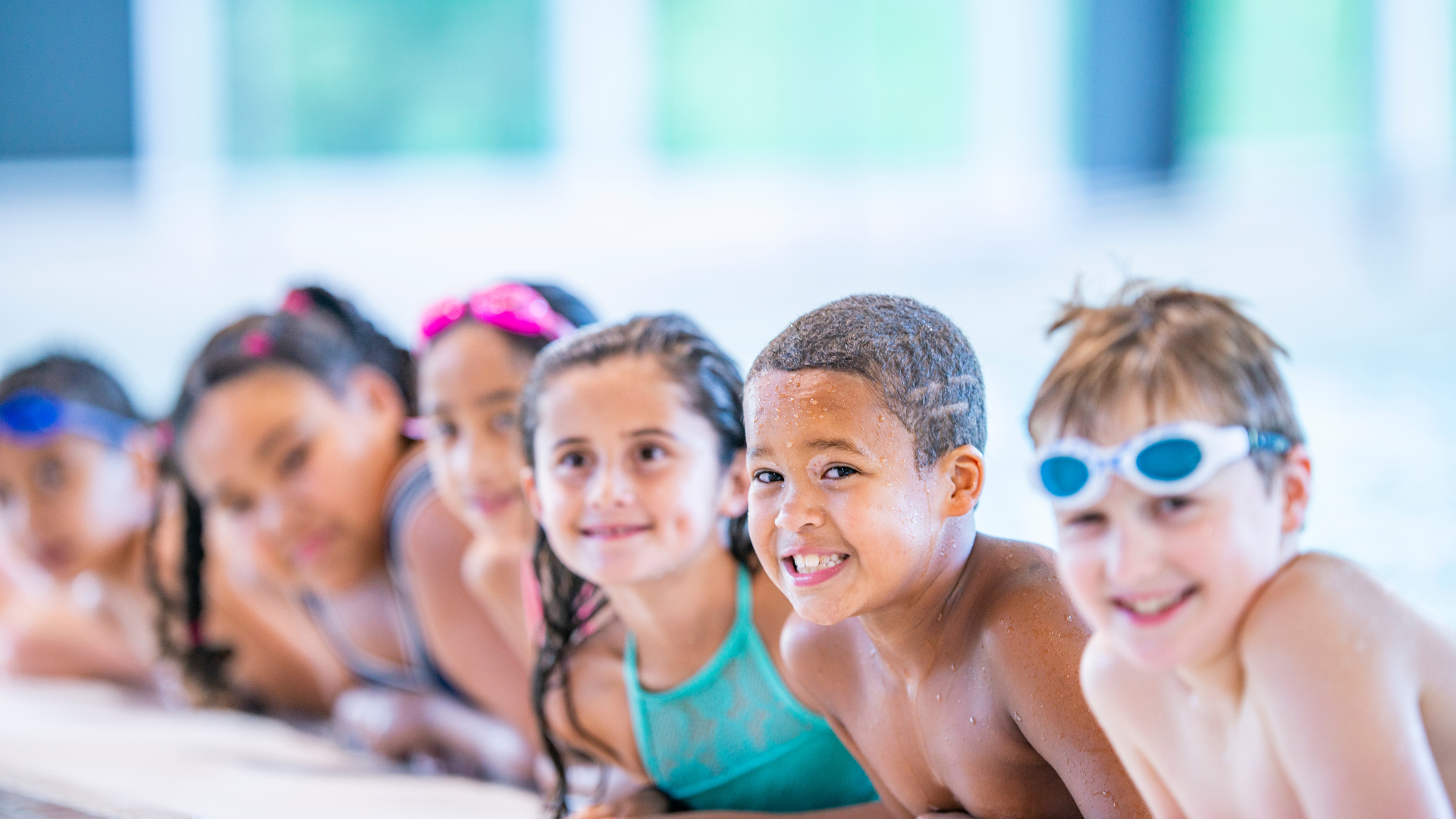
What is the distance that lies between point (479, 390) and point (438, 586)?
2.14ft

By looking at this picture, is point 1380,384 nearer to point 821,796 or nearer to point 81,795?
point 821,796

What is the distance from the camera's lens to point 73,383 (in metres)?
3.83

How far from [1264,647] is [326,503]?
7.72 ft

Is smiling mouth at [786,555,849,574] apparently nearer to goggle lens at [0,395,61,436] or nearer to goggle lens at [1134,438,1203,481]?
goggle lens at [1134,438,1203,481]

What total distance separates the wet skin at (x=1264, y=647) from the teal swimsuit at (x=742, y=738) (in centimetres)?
87

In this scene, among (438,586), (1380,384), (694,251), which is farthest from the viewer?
(694,251)

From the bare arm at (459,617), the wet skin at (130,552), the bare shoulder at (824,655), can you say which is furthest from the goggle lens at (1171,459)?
the wet skin at (130,552)

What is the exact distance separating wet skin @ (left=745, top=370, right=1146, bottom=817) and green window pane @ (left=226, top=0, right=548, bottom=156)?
1447 cm

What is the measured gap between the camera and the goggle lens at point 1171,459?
136 centimetres

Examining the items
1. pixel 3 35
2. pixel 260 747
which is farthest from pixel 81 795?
pixel 3 35

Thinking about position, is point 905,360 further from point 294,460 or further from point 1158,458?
point 294,460

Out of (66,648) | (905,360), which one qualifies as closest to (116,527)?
(66,648)

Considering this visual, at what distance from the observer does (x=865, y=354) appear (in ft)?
5.63

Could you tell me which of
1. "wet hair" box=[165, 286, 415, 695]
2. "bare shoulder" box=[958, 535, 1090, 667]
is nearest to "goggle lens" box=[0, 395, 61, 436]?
"wet hair" box=[165, 286, 415, 695]
